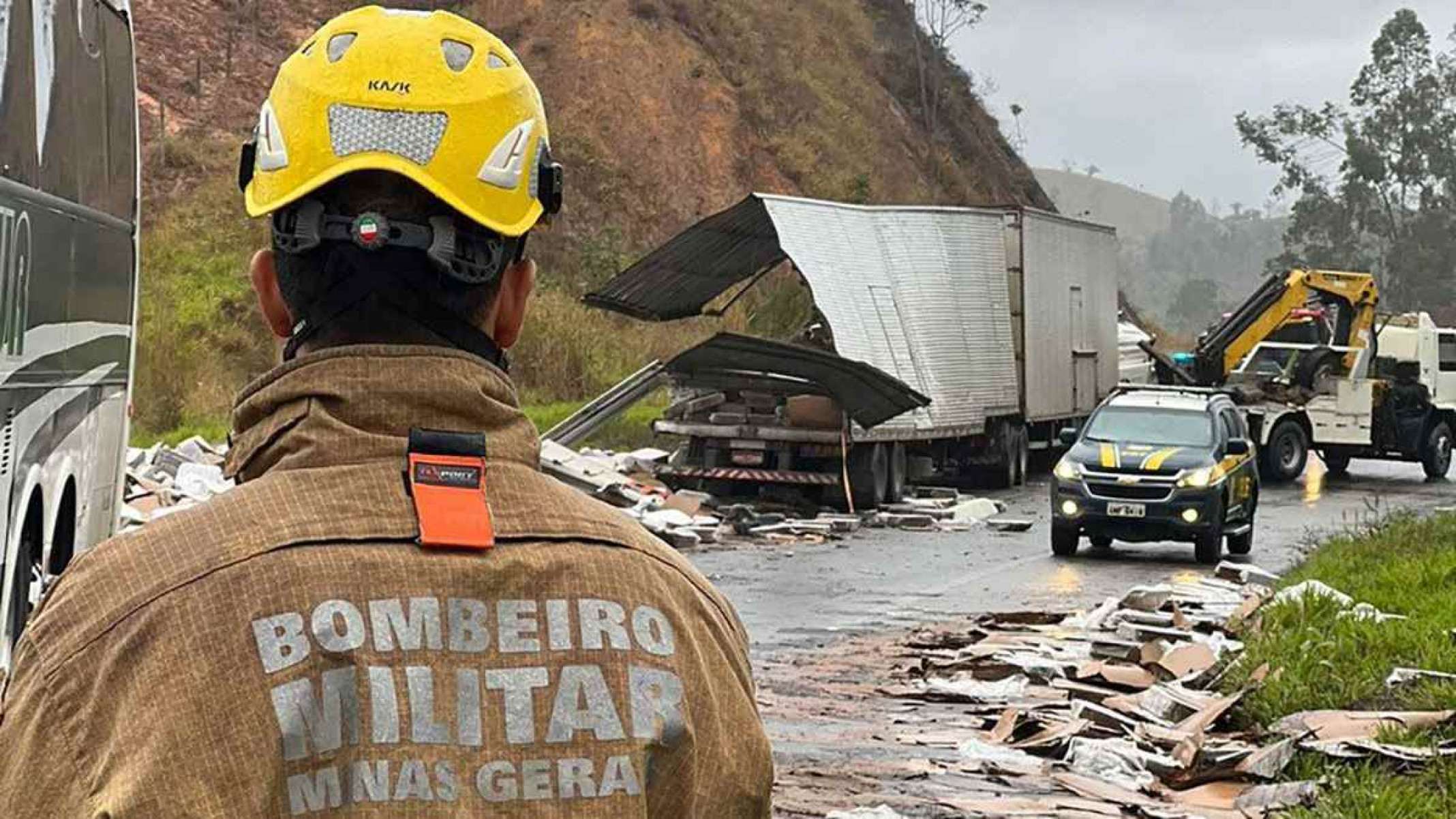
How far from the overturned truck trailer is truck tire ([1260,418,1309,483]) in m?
2.98

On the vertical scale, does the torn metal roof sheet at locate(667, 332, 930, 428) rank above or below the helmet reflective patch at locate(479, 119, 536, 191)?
below

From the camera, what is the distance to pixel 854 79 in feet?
205

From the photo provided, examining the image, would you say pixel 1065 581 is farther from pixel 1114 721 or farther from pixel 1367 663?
pixel 1114 721

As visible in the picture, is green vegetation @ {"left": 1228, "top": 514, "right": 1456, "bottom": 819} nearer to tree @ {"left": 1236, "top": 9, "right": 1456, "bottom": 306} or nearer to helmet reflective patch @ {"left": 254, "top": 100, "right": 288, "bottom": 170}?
helmet reflective patch @ {"left": 254, "top": 100, "right": 288, "bottom": 170}

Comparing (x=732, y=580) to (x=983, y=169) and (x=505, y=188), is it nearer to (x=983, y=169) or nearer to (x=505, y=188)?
(x=505, y=188)

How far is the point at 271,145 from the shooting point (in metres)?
2.63

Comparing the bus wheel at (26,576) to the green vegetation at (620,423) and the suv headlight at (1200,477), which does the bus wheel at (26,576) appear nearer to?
the suv headlight at (1200,477)

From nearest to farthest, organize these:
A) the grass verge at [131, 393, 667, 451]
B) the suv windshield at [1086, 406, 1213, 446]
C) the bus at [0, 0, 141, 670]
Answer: the bus at [0, 0, 141, 670] → the suv windshield at [1086, 406, 1213, 446] → the grass verge at [131, 393, 667, 451]

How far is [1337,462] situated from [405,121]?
36.7 metres

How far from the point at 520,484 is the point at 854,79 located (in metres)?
60.9

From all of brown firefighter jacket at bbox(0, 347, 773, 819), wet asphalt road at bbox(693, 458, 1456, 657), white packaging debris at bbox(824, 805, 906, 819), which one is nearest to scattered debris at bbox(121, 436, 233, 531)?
wet asphalt road at bbox(693, 458, 1456, 657)

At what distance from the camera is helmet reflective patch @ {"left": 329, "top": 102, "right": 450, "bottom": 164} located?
101 inches

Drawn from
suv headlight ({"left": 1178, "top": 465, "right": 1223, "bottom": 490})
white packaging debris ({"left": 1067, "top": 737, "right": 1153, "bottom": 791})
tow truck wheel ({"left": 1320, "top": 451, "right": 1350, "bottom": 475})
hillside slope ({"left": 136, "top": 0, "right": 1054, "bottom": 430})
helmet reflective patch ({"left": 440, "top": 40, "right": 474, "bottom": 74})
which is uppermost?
hillside slope ({"left": 136, "top": 0, "right": 1054, "bottom": 430})

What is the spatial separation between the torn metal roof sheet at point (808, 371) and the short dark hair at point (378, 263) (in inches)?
898
